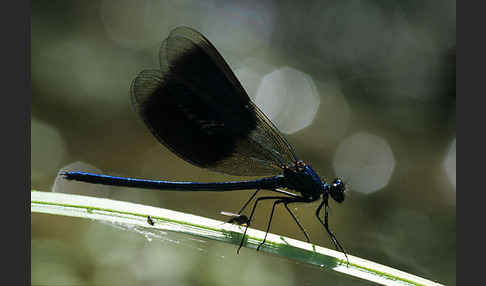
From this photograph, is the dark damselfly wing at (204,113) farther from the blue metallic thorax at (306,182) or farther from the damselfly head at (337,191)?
the damselfly head at (337,191)

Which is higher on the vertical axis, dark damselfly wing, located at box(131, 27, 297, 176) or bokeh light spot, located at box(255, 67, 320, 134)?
bokeh light spot, located at box(255, 67, 320, 134)

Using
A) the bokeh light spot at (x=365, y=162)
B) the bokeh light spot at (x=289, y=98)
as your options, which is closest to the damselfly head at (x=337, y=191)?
the bokeh light spot at (x=365, y=162)

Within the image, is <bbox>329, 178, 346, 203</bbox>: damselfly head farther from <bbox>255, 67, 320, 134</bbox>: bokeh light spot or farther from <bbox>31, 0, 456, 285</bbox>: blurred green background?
<bbox>255, 67, 320, 134</bbox>: bokeh light spot

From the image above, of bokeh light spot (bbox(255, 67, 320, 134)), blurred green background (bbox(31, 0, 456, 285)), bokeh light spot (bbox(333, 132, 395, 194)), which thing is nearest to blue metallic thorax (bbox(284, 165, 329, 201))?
blurred green background (bbox(31, 0, 456, 285))

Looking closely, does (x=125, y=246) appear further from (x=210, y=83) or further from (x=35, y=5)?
(x=35, y=5)

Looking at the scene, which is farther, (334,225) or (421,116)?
(421,116)

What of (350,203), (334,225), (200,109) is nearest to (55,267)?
(200,109)
